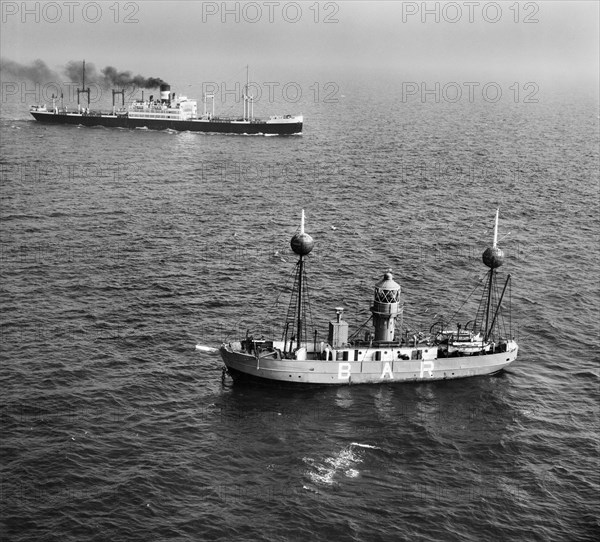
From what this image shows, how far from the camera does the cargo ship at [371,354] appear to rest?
8444 centimetres

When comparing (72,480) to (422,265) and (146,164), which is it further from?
(146,164)

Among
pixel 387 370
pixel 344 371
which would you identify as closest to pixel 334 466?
pixel 344 371

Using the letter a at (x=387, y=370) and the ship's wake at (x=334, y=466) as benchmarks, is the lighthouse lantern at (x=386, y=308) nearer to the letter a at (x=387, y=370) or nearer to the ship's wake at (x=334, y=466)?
the letter a at (x=387, y=370)

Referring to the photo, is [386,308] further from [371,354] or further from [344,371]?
[344,371]

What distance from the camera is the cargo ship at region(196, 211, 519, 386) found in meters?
84.4

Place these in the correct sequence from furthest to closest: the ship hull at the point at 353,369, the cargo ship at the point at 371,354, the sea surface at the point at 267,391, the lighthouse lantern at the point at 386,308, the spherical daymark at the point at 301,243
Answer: the lighthouse lantern at the point at 386,308 → the spherical daymark at the point at 301,243 → the cargo ship at the point at 371,354 → the ship hull at the point at 353,369 → the sea surface at the point at 267,391

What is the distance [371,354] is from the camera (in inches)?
3393

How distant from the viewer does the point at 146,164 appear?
197 m

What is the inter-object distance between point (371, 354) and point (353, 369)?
2.52m

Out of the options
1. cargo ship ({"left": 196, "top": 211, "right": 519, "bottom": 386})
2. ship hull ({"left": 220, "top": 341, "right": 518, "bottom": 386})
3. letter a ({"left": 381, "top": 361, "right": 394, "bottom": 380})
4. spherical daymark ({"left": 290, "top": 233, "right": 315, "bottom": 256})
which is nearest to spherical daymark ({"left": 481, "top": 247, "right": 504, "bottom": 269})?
cargo ship ({"left": 196, "top": 211, "right": 519, "bottom": 386})

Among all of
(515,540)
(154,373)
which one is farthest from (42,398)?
(515,540)

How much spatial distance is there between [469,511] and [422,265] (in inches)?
2389

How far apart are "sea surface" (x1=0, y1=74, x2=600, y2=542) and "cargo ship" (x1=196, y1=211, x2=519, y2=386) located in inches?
62.5

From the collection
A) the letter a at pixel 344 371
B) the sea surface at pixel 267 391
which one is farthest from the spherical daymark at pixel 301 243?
the sea surface at pixel 267 391
